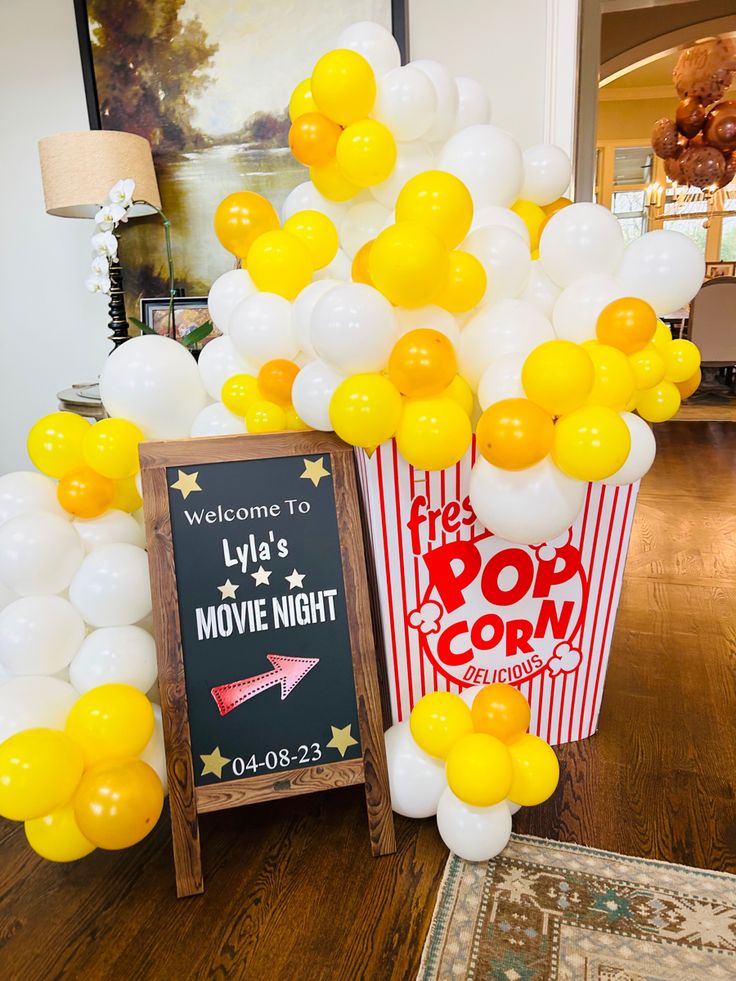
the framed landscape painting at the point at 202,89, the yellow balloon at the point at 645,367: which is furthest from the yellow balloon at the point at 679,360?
the framed landscape painting at the point at 202,89

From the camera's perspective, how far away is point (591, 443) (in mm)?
1093

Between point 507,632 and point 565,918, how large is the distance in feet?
1.69

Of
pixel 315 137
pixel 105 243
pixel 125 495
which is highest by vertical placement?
pixel 315 137

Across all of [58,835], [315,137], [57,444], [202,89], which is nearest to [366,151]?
[315,137]

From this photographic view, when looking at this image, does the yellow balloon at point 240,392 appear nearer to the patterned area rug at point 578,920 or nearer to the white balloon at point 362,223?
the white balloon at point 362,223

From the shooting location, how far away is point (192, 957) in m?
1.14

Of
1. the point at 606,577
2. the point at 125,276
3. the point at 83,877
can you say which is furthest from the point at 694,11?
the point at 83,877

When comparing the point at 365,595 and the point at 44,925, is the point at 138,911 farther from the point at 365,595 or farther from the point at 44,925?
the point at 365,595

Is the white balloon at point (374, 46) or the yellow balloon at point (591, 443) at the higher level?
the white balloon at point (374, 46)

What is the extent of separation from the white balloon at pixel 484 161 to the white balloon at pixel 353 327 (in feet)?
1.18

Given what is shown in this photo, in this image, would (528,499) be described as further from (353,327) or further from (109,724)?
(109,724)

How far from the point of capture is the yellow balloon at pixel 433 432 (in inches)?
A: 45.8

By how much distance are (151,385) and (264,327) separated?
0.79 ft

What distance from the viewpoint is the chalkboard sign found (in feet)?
4.22
